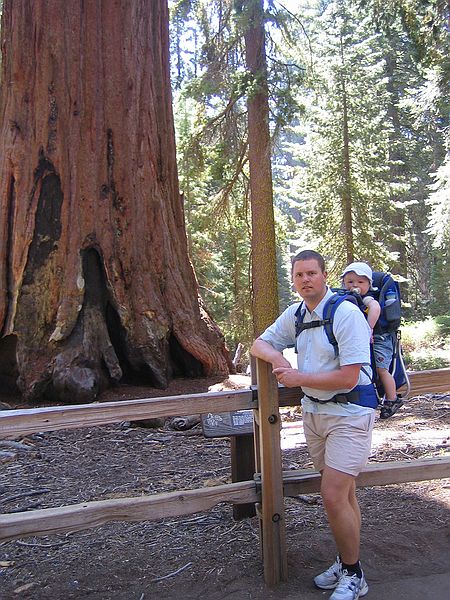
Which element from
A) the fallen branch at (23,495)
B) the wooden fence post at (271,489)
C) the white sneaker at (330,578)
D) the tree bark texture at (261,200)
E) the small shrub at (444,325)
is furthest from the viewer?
the small shrub at (444,325)

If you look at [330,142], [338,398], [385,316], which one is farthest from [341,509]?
[330,142]

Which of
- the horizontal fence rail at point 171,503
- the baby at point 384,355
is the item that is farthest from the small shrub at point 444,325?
the baby at point 384,355

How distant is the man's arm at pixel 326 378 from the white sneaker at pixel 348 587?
110 centimetres

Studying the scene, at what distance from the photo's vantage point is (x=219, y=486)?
3.60 meters

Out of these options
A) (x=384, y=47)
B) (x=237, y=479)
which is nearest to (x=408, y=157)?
(x=384, y=47)

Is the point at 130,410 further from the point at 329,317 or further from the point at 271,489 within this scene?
the point at 329,317

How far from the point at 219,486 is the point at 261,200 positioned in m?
10.3

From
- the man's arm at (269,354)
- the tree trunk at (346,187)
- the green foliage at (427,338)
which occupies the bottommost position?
the green foliage at (427,338)

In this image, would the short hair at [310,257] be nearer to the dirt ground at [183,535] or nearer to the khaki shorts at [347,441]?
the khaki shorts at [347,441]

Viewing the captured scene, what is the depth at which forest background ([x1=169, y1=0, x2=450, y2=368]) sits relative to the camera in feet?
43.5

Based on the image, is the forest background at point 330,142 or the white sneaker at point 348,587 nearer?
the white sneaker at point 348,587

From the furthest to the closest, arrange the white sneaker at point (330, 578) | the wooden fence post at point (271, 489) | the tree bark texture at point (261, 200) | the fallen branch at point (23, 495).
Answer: the tree bark texture at point (261, 200)
the fallen branch at point (23, 495)
the wooden fence post at point (271, 489)
the white sneaker at point (330, 578)

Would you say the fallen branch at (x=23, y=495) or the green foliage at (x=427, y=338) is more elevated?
the fallen branch at (x=23, y=495)

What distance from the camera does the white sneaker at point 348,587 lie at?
3.27 metres
